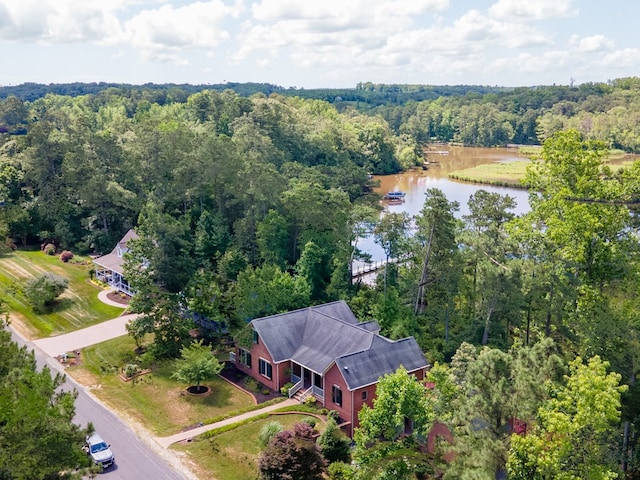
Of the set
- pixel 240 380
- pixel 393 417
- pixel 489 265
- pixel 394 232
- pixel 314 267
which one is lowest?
pixel 240 380

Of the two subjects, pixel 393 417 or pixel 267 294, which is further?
pixel 267 294

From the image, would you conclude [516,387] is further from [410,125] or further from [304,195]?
[410,125]

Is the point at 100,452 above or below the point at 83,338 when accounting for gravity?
above

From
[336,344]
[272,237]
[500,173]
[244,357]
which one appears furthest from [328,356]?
[500,173]

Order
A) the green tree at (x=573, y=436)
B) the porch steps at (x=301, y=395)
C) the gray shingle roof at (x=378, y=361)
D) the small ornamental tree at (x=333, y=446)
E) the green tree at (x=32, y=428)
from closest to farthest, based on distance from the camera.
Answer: the green tree at (x=573, y=436), the green tree at (x=32, y=428), the small ornamental tree at (x=333, y=446), the gray shingle roof at (x=378, y=361), the porch steps at (x=301, y=395)

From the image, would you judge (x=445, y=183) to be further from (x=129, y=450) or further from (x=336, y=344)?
(x=129, y=450)

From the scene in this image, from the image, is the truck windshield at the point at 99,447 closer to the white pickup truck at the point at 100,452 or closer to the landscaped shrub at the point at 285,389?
the white pickup truck at the point at 100,452

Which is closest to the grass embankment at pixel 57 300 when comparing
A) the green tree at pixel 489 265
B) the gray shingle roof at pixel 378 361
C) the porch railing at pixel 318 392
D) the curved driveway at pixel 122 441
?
the curved driveway at pixel 122 441

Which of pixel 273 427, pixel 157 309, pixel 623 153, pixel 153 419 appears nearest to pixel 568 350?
pixel 273 427
